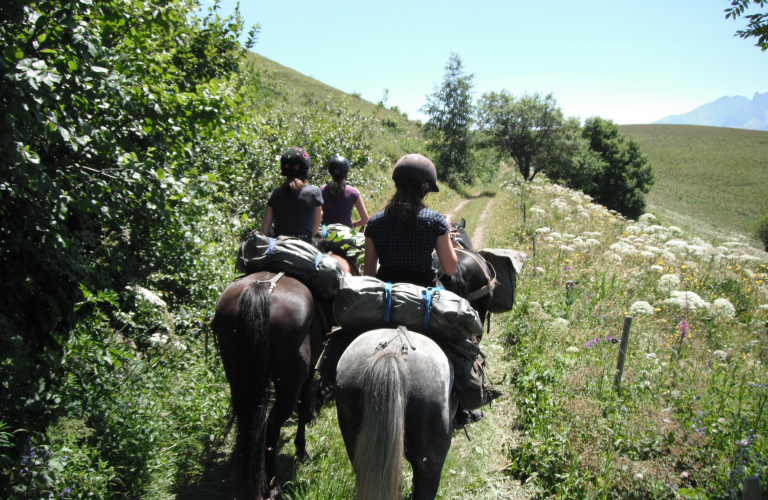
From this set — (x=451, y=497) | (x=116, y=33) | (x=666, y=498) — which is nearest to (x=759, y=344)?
(x=666, y=498)

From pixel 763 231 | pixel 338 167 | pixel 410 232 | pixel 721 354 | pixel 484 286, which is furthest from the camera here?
pixel 763 231

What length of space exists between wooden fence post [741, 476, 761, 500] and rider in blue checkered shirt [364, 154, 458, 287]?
2.32m

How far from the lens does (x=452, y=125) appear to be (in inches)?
1419

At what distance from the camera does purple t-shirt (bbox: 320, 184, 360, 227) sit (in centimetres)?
613

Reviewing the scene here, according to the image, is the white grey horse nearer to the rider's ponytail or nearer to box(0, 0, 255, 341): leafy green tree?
the rider's ponytail

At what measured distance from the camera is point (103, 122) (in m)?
3.94

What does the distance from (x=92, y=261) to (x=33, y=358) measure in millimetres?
1147

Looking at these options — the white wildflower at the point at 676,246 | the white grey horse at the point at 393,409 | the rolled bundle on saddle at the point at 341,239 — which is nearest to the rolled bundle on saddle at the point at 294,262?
the rolled bundle on saddle at the point at 341,239

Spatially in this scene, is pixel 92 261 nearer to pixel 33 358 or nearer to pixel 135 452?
pixel 33 358

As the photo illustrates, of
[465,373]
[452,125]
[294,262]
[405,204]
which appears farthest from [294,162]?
[452,125]

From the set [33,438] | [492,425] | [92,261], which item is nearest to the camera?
[33,438]

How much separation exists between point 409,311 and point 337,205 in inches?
134

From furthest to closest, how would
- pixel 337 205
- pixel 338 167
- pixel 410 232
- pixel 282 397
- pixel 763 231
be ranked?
1. pixel 763 231
2. pixel 337 205
3. pixel 338 167
4. pixel 282 397
5. pixel 410 232

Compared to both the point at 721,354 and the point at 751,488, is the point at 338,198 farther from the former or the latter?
the point at 721,354
